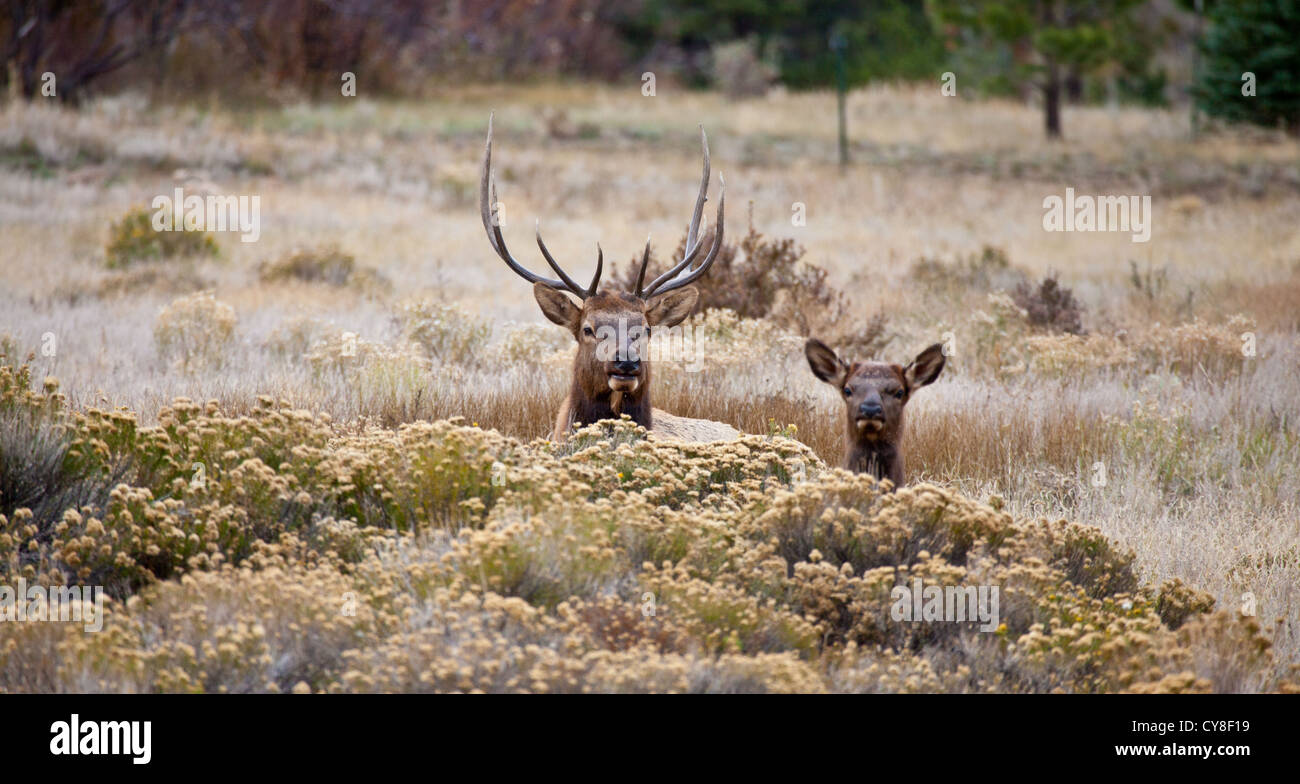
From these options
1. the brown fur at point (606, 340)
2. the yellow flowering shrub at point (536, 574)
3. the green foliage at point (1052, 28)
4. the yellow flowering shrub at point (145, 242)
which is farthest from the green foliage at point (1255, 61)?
the yellow flowering shrub at point (536, 574)

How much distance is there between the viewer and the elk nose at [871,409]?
641cm

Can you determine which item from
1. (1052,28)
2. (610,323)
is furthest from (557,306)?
(1052,28)

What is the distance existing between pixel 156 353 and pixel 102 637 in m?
6.29

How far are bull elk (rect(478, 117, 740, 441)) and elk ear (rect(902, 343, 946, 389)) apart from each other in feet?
4.10

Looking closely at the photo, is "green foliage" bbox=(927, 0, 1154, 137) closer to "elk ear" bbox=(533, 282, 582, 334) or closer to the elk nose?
"elk ear" bbox=(533, 282, 582, 334)

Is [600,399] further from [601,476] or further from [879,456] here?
[879,456]

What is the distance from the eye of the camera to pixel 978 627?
18.0ft

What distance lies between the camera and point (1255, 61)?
1227 inches

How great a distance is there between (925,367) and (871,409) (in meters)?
0.52

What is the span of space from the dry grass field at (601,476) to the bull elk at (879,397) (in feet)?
0.88

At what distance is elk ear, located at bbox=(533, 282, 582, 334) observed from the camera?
7285 millimetres

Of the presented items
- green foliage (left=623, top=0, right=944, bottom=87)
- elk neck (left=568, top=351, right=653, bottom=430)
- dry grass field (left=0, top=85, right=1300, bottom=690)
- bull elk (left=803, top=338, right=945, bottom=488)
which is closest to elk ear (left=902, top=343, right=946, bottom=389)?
bull elk (left=803, top=338, right=945, bottom=488)

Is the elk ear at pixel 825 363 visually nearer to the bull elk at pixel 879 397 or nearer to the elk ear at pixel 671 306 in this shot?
the bull elk at pixel 879 397

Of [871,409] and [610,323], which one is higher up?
[610,323]
